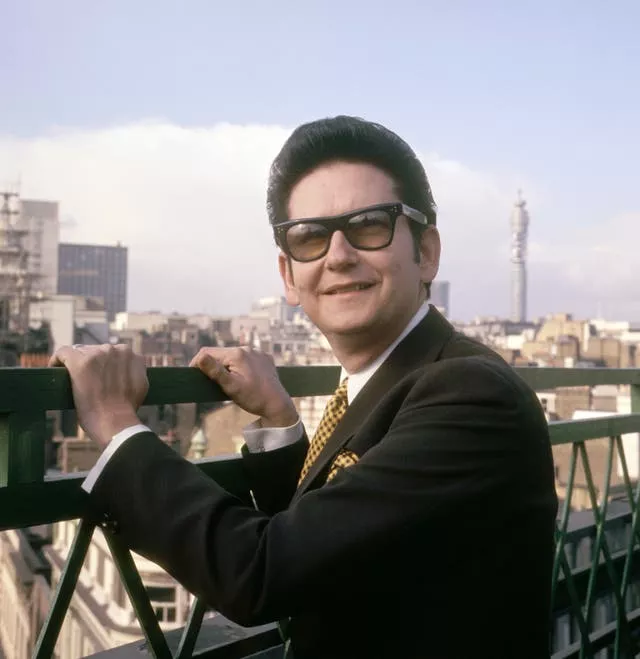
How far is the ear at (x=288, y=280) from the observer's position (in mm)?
1849

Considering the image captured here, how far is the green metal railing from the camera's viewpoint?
1446 mm

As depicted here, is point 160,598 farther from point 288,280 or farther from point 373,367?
point 373,367

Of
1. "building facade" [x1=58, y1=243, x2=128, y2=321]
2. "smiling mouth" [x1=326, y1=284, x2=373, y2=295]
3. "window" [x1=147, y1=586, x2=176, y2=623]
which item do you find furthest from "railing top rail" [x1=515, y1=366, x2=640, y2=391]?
"building facade" [x1=58, y1=243, x2=128, y2=321]

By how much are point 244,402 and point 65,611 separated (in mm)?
569

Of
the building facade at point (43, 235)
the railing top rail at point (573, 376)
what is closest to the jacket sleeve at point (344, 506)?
the railing top rail at point (573, 376)

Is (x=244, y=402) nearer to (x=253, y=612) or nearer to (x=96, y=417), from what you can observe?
(x=96, y=417)

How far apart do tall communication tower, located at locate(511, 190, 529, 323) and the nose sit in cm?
18637

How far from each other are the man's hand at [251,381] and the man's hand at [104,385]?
0.26 m

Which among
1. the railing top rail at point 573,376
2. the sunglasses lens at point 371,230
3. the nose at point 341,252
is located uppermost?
the sunglasses lens at point 371,230

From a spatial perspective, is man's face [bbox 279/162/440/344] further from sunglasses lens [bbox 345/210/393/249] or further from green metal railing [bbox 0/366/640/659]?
green metal railing [bbox 0/366/640/659]

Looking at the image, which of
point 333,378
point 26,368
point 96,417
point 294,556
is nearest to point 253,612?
point 294,556

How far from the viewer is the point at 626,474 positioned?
344 centimetres

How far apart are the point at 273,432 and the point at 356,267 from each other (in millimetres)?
513

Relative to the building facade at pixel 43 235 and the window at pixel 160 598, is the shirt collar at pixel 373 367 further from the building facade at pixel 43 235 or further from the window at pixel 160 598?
the building facade at pixel 43 235
